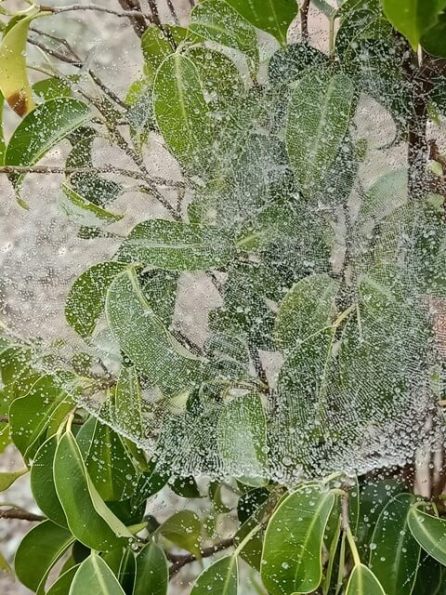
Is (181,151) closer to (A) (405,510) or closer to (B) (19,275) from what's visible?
(B) (19,275)

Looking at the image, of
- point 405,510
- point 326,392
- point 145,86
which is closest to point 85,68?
point 145,86

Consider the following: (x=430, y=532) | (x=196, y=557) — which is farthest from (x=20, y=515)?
(x=430, y=532)

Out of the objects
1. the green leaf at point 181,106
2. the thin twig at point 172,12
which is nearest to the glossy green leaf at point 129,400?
the green leaf at point 181,106

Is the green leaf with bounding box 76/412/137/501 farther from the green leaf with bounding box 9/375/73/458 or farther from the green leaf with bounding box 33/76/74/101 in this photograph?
the green leaf with bounding box 33/76/74/101

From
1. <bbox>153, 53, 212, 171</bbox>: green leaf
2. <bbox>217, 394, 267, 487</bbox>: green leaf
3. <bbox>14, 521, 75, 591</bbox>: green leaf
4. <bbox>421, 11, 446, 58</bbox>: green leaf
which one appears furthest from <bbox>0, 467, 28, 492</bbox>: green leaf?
<bbox>421, 11, 446, 58</bbox>: green leaf

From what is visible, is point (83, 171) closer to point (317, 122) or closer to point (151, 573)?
point (317, 122)

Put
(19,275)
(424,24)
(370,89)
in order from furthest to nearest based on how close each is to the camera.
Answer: (19,275), (370,89), (424,24)

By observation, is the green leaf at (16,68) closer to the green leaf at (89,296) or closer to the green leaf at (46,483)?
the green leaf at (89,296)
